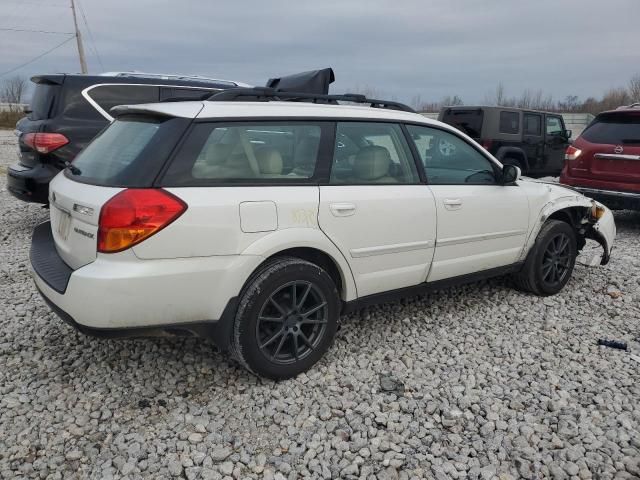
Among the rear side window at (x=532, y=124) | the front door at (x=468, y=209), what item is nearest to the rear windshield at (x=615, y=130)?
the front door at (x=468, y=209)

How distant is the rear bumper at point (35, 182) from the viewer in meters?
5.65

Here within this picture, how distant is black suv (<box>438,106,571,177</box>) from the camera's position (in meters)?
11.7

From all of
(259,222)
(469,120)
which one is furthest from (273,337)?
(469,120)

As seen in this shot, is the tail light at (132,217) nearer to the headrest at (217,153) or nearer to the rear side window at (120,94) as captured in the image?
the headrest at (217,153)

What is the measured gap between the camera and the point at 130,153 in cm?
282

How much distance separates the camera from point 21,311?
4.04m

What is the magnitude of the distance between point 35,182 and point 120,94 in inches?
54.0

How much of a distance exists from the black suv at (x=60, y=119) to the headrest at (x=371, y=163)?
2783 mm

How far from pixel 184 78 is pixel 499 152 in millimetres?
7602

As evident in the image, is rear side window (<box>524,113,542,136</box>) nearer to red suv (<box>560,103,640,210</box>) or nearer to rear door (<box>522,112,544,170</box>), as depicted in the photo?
rear door (<box>522,112,544,170</box>)

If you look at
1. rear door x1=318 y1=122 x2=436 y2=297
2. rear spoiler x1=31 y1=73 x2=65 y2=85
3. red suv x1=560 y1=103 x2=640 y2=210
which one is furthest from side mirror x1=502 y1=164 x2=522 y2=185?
rear spoiler x1=31 y1=73 x2=65 y2=85

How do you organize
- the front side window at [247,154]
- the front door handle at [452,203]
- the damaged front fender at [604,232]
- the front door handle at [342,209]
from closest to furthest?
the front side window at [247,154]
the front door handle at [342,209]
the front door handle at [452,203]
the damaged front fender at [604,232]

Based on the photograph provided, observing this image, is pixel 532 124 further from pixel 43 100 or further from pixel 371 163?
pixel 43 100

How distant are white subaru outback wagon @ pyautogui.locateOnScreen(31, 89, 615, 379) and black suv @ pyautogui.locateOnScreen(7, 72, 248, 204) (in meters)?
2.54
